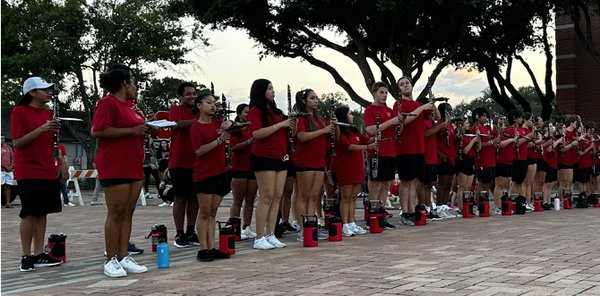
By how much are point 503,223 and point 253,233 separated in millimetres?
3911

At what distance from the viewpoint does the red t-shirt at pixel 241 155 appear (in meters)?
9.95

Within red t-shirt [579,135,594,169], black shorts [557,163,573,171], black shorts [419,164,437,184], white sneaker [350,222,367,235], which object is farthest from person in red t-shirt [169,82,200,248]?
red t-shirt [579,135,594,169]

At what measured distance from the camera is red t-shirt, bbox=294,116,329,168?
9.34 m

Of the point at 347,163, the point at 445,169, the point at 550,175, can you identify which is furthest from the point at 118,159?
the point at 550,175

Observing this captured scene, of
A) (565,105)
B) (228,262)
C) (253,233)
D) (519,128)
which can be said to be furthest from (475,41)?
(228,262)

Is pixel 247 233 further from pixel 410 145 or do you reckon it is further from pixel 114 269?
pixel 114 269

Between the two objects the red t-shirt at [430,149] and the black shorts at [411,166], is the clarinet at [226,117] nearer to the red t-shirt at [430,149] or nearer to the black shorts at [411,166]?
the black shorts at [411,166]

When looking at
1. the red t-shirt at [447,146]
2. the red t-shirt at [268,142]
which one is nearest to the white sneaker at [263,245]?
the red t-shirt at [268,142]

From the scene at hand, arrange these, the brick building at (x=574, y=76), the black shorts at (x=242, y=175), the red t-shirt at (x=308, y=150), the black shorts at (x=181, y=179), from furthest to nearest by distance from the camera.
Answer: the brick building at (x=574, y=76)
the black shorts at (x=242, y=175)
the red t-shirt at (x=308, y=150)
the black shorts at (x=181, y=179)

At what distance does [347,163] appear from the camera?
33.2ft

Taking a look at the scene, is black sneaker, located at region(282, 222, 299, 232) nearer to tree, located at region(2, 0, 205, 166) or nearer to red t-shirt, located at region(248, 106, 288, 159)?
red t-shirt, located at region(248, 106, 288, 159)

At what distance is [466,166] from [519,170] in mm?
1468

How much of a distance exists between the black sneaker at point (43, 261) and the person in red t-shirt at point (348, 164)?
3.88 meters

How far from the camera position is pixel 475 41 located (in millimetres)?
29109
